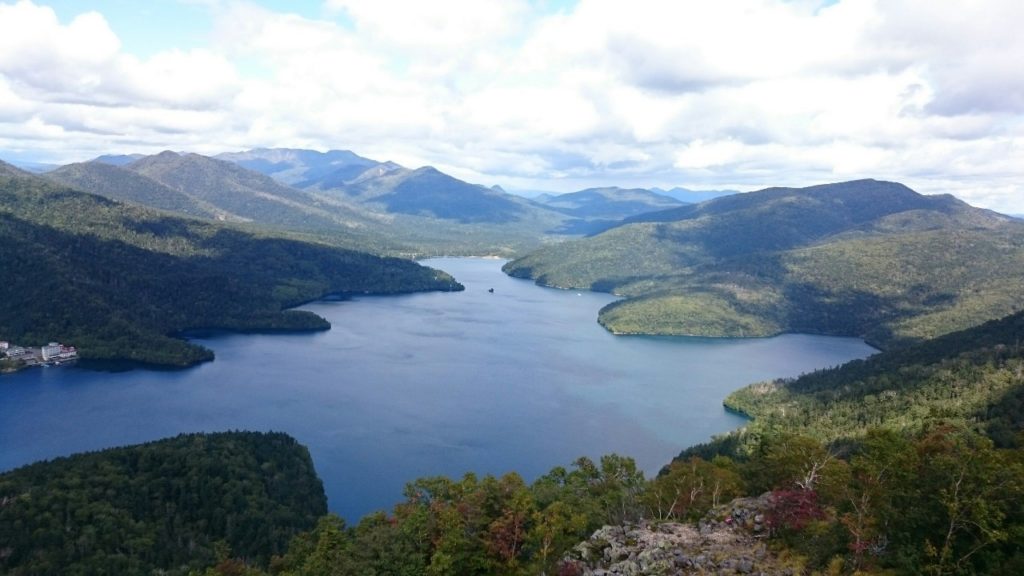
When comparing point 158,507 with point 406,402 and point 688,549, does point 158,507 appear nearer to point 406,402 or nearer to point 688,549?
point 406,402

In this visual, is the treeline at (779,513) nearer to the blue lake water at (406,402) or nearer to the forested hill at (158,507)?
the forested hill at (158,507)

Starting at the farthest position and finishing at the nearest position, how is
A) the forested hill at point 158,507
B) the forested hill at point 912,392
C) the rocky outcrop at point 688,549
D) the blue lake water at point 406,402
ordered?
the blue lake water at point 406,402 < the forested hill at point 912,392 < the forested hill at point 158,507 < the rocky outcrop at point 688,549

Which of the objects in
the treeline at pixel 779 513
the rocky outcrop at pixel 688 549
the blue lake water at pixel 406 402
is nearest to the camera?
the treeline at pixel 779 513

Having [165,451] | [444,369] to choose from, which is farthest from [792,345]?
[165,451]

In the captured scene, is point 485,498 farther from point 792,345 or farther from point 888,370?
point 792,345

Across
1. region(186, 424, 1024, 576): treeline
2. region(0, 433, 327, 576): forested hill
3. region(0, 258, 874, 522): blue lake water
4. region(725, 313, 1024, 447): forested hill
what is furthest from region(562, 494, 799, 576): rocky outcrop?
region(0, 258, 874, 522): blue lake water

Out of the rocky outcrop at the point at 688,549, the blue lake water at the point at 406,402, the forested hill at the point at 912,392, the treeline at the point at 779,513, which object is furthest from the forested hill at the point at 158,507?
the forested hill at the point at 912,392
